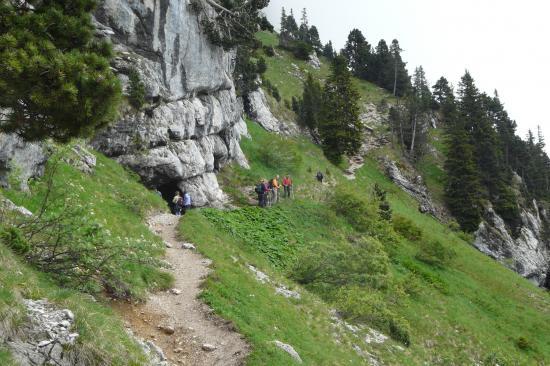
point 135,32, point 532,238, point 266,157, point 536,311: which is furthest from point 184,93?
point 532,238

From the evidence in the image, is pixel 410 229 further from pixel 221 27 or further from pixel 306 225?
pixel 221 27

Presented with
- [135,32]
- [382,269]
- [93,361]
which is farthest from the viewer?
[135,32]

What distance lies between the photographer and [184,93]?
34312 mm

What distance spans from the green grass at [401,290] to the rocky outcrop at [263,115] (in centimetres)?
559

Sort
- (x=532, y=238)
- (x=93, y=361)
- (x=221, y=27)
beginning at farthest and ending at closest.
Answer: (x=532, y=238), (x=221, y=27), (x=93, y=361)

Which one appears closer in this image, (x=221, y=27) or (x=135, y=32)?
(x=135, y=32)

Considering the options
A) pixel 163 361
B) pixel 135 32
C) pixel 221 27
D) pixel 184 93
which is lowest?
pixel 163 361

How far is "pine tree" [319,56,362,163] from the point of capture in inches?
2346

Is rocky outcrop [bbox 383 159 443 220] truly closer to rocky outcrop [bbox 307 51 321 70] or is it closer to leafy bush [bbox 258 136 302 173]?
leafy bush [bbox 258 136 302 173]

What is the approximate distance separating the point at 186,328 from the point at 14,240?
5.32 metres

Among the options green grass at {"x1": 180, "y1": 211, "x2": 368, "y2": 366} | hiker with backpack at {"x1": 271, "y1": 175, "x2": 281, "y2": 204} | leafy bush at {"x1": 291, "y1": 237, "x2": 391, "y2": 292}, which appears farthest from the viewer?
hiker with backpack at {"x1": 271, "y1": 175, "x2": 281, "y2": 204}

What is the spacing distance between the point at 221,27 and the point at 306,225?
18.3m

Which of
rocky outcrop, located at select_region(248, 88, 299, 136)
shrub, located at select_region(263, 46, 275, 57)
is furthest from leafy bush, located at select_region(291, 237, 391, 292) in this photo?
shrub, located at select_region(263, 46, 275, 57)

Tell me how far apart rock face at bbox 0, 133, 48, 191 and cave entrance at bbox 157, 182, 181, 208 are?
14.8m
